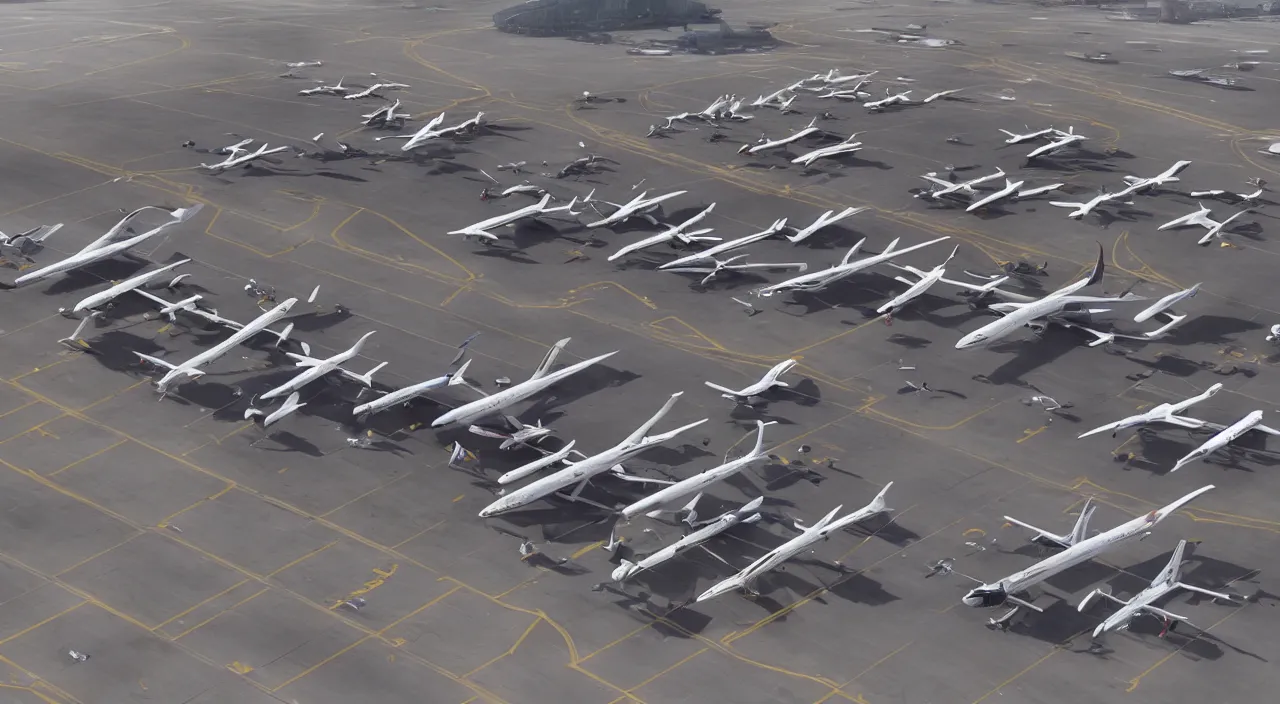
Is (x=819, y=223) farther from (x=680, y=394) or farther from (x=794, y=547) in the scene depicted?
(x=794, y=547)

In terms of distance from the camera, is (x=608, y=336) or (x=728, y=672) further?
(x=608, y=336)

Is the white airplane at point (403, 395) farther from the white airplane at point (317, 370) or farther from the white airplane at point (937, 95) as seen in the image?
the white airplane at point (937, 95)

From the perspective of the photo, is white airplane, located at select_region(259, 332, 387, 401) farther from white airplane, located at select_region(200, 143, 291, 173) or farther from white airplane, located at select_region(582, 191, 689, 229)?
white airplane, located at select_region(200, 143, 291, 173)

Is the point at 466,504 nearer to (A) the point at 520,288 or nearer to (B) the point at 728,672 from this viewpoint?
(B) the point at 728,672

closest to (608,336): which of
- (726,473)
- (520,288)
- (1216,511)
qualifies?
(520,288)

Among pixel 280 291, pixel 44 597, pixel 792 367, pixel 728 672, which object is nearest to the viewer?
pixel 728 672

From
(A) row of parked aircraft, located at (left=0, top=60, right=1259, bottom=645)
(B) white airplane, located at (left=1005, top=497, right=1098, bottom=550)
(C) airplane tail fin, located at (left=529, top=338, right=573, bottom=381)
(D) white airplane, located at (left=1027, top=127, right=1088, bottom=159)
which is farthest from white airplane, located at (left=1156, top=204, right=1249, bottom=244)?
(C) airplane tail fin, located at (left=529, top=338, right=573, bottom=381)

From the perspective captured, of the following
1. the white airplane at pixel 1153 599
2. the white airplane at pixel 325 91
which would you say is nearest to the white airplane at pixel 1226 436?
the white airplane at pixel 1153 599
